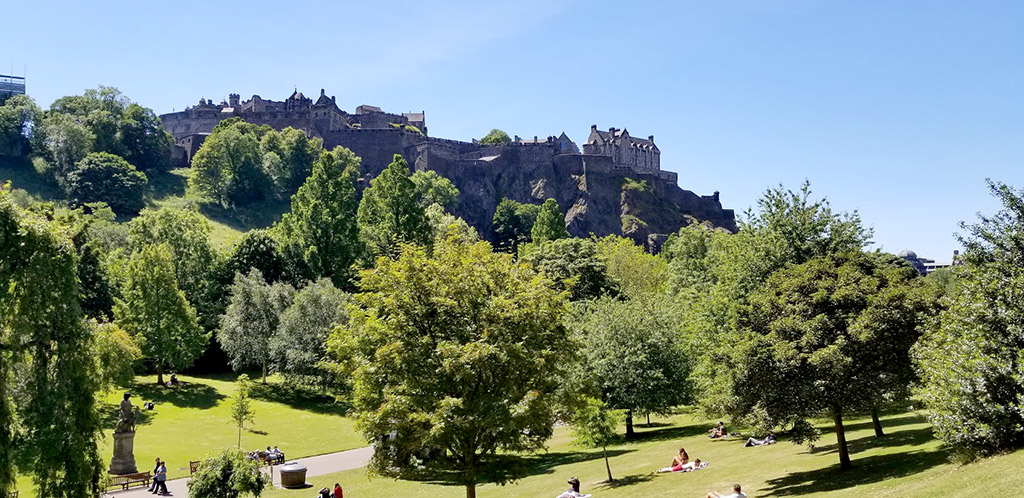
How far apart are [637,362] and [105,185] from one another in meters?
81.1

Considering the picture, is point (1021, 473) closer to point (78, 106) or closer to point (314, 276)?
point (314, 276)

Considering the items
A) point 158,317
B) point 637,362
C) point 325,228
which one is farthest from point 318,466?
point 325,228

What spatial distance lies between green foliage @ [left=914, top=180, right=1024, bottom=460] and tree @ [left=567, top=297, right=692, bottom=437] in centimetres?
1878

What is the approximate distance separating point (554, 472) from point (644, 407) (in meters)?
8.12

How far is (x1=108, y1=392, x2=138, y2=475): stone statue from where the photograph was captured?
32812 mm

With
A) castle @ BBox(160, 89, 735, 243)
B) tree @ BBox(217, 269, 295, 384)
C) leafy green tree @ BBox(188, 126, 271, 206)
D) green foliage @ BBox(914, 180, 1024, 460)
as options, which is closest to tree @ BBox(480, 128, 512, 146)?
castle @ BBox(160, 89, 735, 243)

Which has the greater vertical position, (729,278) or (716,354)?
(729,278)

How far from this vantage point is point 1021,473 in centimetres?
1650

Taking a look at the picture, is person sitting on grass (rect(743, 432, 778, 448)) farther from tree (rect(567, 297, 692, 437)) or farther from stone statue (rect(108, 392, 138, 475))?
stone statue (rect(108, 392, 138, 475))

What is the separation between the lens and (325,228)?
71938mm

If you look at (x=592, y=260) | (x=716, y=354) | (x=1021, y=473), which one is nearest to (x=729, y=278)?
(x=716, y=354)

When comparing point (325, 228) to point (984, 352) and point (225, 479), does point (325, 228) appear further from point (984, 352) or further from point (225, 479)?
point (984, 352)

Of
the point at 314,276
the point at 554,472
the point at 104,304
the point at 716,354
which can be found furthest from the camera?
the point at 314,276

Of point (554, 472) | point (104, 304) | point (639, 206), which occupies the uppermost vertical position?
point (639, 206)
